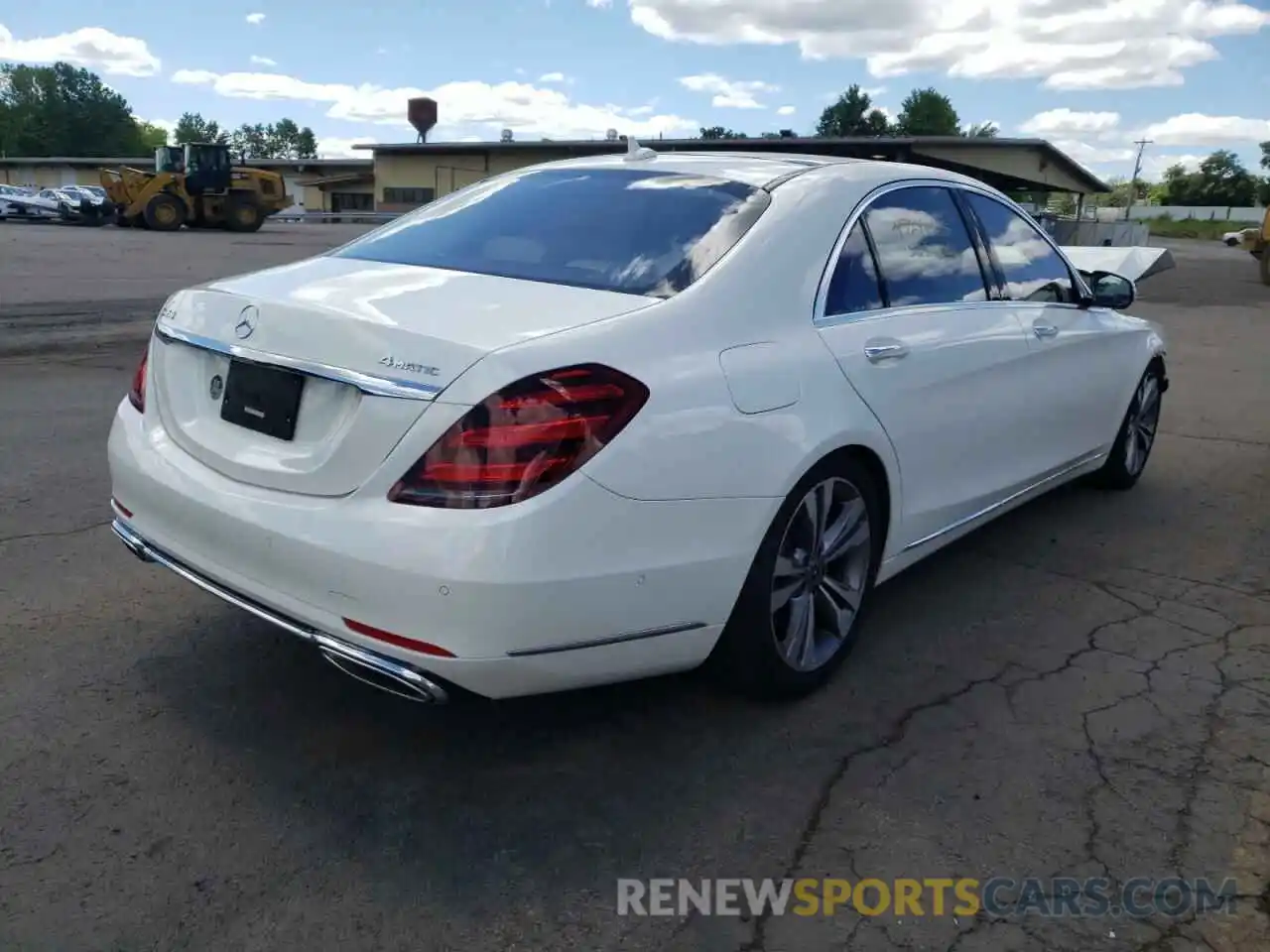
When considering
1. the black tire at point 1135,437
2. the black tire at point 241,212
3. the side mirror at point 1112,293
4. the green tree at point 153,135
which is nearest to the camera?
the side mirror at point 1112,293

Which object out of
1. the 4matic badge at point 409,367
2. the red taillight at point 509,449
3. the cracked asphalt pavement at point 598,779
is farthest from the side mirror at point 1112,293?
the 4matic badge at point 409,367

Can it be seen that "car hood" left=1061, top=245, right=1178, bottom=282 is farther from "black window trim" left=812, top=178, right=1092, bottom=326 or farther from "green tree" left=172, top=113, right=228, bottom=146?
"green tree" left=172, top=113, right=228, bottom=146

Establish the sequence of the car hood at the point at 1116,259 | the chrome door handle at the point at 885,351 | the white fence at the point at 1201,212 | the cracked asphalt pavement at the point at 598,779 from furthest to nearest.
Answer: the white fence at the point at 1201,212 < the car hood at the point at 1116,259 < the chrome door handle at the point at 885,351 < the cracked asphalt pavement at the point at 598,779

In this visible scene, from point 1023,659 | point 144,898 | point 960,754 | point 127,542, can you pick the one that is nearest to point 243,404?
point 127,542

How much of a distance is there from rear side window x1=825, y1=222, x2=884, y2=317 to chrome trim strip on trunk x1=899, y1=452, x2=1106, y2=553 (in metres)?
0.87

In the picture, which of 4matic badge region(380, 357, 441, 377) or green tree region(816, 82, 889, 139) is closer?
4matic badge region(380, 357, 441, 377)

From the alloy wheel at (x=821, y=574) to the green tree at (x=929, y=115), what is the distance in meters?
119

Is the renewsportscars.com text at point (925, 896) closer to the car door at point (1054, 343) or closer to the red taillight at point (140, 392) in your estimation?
the red taillight at point (140, 392)

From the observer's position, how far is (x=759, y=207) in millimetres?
3320

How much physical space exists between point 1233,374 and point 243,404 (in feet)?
35.8

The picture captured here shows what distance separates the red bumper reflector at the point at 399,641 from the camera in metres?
2.46

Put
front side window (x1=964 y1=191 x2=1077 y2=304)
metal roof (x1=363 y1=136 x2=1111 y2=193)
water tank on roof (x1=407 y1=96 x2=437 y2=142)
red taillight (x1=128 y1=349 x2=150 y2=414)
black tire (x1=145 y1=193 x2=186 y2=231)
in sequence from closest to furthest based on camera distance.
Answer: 1. red taillight (x1=128 y1=349 x2=150 y2=414)
2. front side window (x1=964 y1=191 x2=1077 y2=304)
3. black tire (x1=145 y1=193 x2=186 y2=231)
4. metal roof (x1=363 y1=136 x2=1111 y2=193)
5. water tank on roof (x1=407 y1=96 x2=437 y2=142)

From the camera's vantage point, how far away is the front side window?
14.4ft

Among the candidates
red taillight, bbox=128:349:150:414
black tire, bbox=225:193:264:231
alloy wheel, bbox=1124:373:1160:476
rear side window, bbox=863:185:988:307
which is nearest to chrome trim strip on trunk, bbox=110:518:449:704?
red taillight, bbox=128:349:150:414
